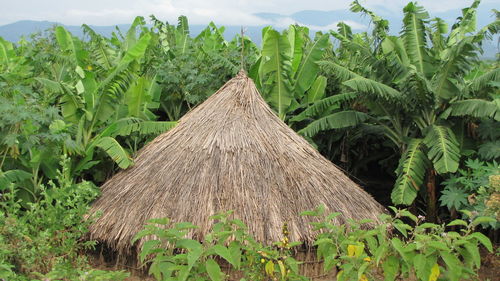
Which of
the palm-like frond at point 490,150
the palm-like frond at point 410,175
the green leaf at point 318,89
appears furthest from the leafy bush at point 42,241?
the palm-like frond at point 490,150

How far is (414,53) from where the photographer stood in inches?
280

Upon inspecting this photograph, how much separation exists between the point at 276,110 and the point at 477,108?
9.01 feet

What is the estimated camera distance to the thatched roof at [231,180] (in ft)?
17.6

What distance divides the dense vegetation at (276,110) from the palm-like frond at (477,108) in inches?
0.7

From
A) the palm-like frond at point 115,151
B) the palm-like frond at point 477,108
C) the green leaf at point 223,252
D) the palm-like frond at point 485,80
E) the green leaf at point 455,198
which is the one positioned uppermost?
the palm-like frond at point 485,80

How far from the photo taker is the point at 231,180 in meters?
5.55

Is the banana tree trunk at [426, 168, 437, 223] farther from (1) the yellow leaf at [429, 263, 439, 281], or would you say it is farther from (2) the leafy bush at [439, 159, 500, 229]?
(1) the yellow leaf at [429, 263, 439, 281]

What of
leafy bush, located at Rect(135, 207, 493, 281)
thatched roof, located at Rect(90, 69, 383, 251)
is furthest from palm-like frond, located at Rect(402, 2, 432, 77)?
leafy bush, located at Rect(135, 207, 493, 281)

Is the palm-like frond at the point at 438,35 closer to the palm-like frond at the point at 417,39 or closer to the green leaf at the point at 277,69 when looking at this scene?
the palm-like frond at the point at 417,39

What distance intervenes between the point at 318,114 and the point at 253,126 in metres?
2.37

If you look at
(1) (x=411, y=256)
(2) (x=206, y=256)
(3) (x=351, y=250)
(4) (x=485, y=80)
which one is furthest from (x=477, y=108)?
(2) (x=206, y=256)

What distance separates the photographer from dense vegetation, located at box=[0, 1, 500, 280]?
17.5ft

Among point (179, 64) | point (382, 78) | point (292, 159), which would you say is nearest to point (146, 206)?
point (292, 159)

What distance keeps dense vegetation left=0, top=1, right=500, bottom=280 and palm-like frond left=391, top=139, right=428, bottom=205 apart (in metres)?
0.02
